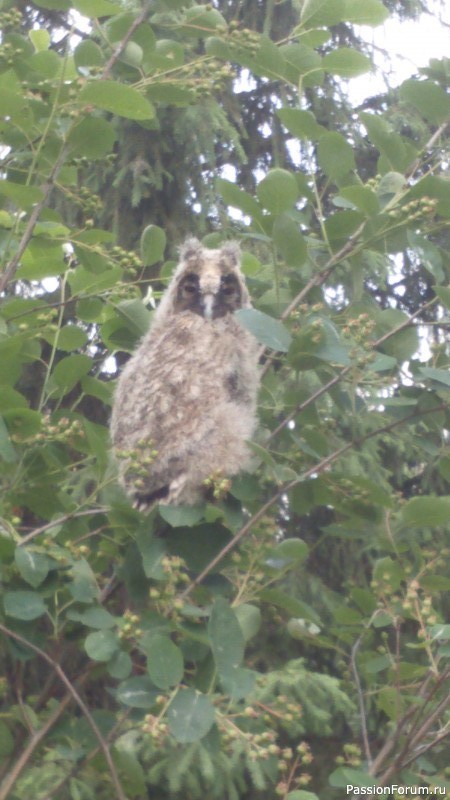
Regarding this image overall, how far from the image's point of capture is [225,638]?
6.03ft

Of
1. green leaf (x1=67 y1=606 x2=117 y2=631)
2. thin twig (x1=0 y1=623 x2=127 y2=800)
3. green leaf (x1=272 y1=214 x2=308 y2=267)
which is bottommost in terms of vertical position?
thin twig (x1=0 y1=623 x2=127 y2=800)

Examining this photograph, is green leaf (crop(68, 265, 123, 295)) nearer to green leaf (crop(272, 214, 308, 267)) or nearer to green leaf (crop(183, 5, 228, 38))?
green leaf (crop(272, 214, 308, 267))

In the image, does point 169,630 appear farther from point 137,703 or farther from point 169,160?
point 169,160

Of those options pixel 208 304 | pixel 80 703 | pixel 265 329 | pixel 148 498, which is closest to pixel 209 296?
pixel 208 304

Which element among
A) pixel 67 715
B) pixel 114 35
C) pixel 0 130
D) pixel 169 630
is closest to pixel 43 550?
pixel 169 630

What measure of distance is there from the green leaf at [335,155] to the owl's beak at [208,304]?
2.24 feet

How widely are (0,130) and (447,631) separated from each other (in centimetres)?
141

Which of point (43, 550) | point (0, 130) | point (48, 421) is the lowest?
A: point (43, 550)

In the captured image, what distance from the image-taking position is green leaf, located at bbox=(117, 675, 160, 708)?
73.9 inches

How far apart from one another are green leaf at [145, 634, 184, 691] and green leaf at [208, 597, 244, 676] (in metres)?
0.07

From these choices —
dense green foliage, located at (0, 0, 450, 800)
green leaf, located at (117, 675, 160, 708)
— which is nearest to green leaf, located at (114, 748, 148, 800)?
dense green foliage, located at (0, 0, 450, 800)

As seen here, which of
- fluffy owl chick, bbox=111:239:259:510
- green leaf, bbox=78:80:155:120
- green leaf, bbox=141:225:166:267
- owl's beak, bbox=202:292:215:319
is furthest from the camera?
owl's beak, bbox=202:292:215:319

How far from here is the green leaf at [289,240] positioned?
2.20 meters

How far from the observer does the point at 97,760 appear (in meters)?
2.12
